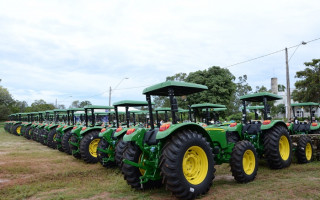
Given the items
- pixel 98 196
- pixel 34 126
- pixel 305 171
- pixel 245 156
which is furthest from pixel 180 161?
pixel 34 126

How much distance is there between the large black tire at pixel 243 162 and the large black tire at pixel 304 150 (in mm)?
2728

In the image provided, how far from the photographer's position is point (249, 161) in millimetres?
6672

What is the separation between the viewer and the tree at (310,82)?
1022 inches

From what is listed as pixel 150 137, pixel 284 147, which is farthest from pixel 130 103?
pixel 284 147

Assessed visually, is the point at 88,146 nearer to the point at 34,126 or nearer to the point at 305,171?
the point at 305,171

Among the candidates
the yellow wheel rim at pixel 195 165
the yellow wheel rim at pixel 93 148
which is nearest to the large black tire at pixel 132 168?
the yellow wheel rim at pixel 195 165

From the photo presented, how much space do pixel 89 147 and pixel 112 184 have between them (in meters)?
3.70

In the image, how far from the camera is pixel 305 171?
732cm

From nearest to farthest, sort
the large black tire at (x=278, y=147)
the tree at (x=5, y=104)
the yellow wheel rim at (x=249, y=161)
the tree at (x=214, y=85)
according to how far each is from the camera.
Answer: the yellow wheel rim at (x=249, y=161)
the large black tire at (x=278, y=147)
the tree at (x=214, y=85)
the tree at (x=5, y=104)

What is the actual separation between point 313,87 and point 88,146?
77.5ft

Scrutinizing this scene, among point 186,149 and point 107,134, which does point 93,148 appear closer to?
point 107,134

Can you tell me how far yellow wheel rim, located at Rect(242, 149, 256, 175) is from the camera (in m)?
6.55

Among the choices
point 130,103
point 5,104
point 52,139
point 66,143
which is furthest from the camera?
point 5,104

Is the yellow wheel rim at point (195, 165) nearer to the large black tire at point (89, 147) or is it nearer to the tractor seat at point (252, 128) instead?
the tractor seat at point (252, 128)
